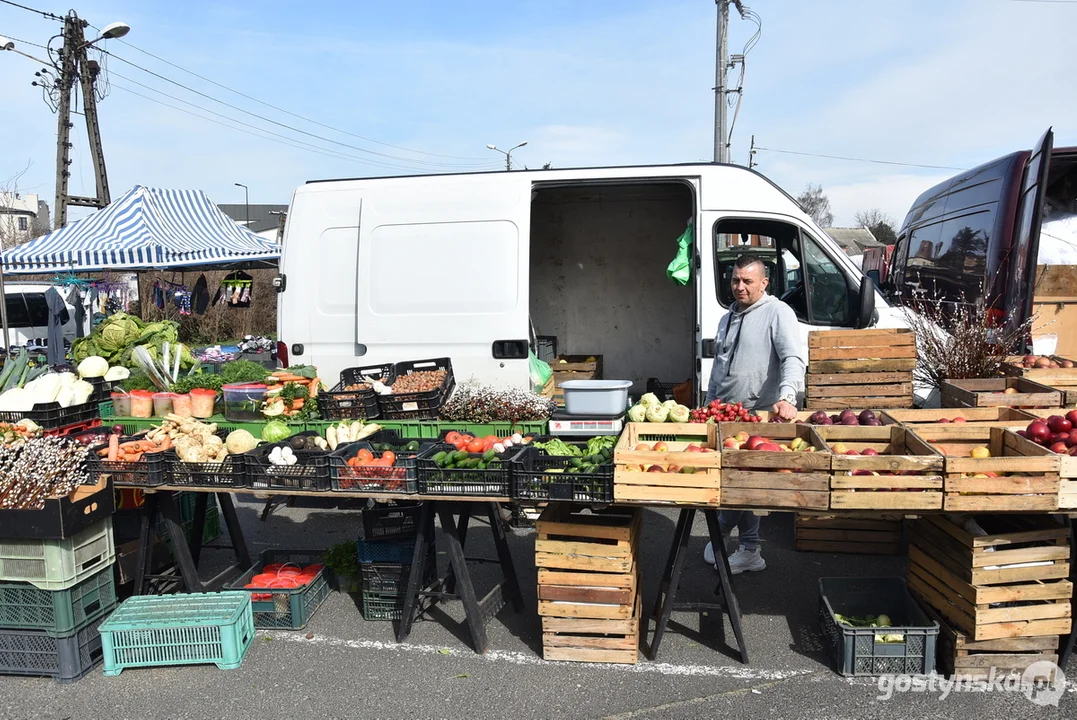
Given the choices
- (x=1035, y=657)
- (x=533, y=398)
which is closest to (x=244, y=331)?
(x=533, y=398)

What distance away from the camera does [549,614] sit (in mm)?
4016

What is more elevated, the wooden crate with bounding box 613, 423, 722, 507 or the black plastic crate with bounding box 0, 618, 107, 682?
the wooden crate with bounding box 613, 423, 722, 507

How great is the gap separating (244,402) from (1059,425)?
5.56m

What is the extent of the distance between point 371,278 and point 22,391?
2770mm

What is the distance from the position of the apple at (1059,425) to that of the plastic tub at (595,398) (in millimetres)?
2245

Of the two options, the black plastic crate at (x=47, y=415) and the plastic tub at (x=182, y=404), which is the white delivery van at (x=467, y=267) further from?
the black plastic crate at (x=47, y=415)

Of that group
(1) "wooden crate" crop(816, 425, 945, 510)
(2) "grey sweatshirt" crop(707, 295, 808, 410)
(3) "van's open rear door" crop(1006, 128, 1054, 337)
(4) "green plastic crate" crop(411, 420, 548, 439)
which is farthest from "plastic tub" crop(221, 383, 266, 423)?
(3) "van's open rear door" crop(1006, 128, 1054, 337)

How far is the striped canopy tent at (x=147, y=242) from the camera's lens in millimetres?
11672

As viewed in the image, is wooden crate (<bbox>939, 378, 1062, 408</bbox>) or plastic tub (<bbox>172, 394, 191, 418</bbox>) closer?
wooden crate (<bbox>939, 378, 1062, 408</bbox>)

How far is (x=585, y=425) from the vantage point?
4770 mm

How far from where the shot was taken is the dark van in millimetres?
5562

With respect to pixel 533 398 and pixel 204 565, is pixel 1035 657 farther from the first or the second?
pixel 204 565

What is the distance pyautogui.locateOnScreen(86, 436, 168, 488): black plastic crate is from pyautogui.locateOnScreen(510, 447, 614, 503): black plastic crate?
2.07 meters

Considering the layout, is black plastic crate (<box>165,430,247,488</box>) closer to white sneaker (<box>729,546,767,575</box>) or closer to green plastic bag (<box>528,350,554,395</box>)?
green plastic bag (<box>528,350,554,395</box>)
